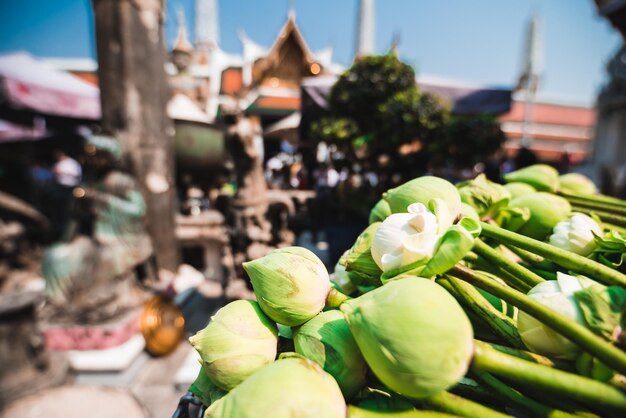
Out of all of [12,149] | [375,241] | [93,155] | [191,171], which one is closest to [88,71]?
[12,149]

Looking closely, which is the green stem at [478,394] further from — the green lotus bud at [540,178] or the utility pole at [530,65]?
the utility pole at [530,65]

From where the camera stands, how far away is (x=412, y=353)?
465mm

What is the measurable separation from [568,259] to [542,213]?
33 centimetres

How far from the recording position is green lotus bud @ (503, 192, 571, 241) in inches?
35.7

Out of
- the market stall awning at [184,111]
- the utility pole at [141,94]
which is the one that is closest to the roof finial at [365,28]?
the market stall awning at [184,111]

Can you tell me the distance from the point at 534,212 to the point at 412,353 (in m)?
0.68

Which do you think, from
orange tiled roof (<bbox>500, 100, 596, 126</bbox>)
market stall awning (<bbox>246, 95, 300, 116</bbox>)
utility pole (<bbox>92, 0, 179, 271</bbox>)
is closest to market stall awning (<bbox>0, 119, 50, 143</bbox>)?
market stall awning (<bbox>246, 95, 300, 116</bbox>)

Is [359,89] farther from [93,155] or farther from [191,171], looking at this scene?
[191,171]

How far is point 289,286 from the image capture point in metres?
0.62

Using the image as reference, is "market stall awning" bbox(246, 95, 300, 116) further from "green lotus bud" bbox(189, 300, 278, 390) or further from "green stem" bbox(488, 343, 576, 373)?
"green stem" bbox(488, 343, 576, 373)

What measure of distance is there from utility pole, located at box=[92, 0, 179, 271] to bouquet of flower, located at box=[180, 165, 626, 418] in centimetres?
432

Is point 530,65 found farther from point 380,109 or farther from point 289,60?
point 380,109

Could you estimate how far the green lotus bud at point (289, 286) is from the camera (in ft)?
2.02

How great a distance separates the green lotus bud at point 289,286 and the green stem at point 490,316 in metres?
0.26
